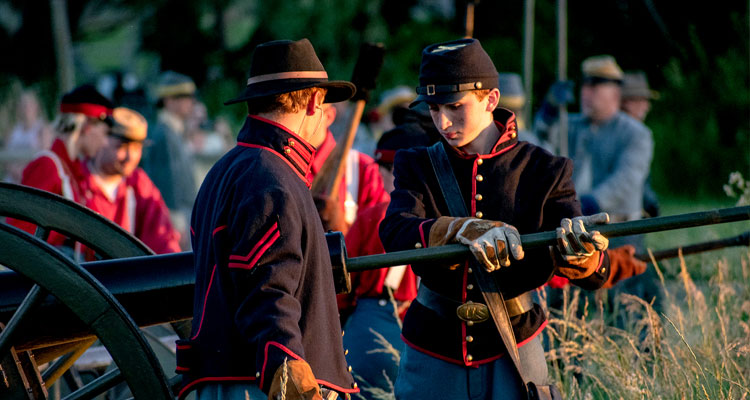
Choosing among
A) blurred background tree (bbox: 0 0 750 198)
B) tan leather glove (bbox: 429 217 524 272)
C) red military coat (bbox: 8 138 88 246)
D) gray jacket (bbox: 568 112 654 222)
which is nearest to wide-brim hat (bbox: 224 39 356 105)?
→ tan leather glove (bbox: 429 217 524 272)

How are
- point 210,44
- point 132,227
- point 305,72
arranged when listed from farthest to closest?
1. point 210,44
2. point 132,227
3. point 305,72

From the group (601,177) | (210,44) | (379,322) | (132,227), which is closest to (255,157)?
(379,322)

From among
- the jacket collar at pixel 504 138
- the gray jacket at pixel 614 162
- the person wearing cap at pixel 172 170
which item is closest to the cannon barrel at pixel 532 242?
the jacket collar at pixel 504 138

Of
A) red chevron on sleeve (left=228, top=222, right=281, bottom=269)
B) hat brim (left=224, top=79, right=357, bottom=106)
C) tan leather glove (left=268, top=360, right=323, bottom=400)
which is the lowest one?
tan leather glove (left=268, top=360, right=323, bottom=400)

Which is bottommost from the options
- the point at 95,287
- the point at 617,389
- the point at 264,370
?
the point at 617,389

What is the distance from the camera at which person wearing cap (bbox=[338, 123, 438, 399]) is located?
422cm

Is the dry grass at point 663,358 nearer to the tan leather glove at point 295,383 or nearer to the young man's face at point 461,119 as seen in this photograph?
the young man's face at point 461,119

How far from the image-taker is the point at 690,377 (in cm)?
371

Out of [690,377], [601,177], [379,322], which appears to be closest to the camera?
[690,377]

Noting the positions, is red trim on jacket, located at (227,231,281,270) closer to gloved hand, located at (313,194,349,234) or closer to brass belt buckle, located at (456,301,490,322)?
brass belt buckle, located at (456,301,490,322)

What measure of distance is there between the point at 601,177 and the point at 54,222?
4712mm

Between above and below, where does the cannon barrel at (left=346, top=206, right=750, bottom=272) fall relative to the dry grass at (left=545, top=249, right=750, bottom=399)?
above

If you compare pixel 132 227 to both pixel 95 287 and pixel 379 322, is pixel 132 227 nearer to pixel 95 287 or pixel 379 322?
pixel 379 322

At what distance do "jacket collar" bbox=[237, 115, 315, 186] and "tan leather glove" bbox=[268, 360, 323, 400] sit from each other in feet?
1.97
